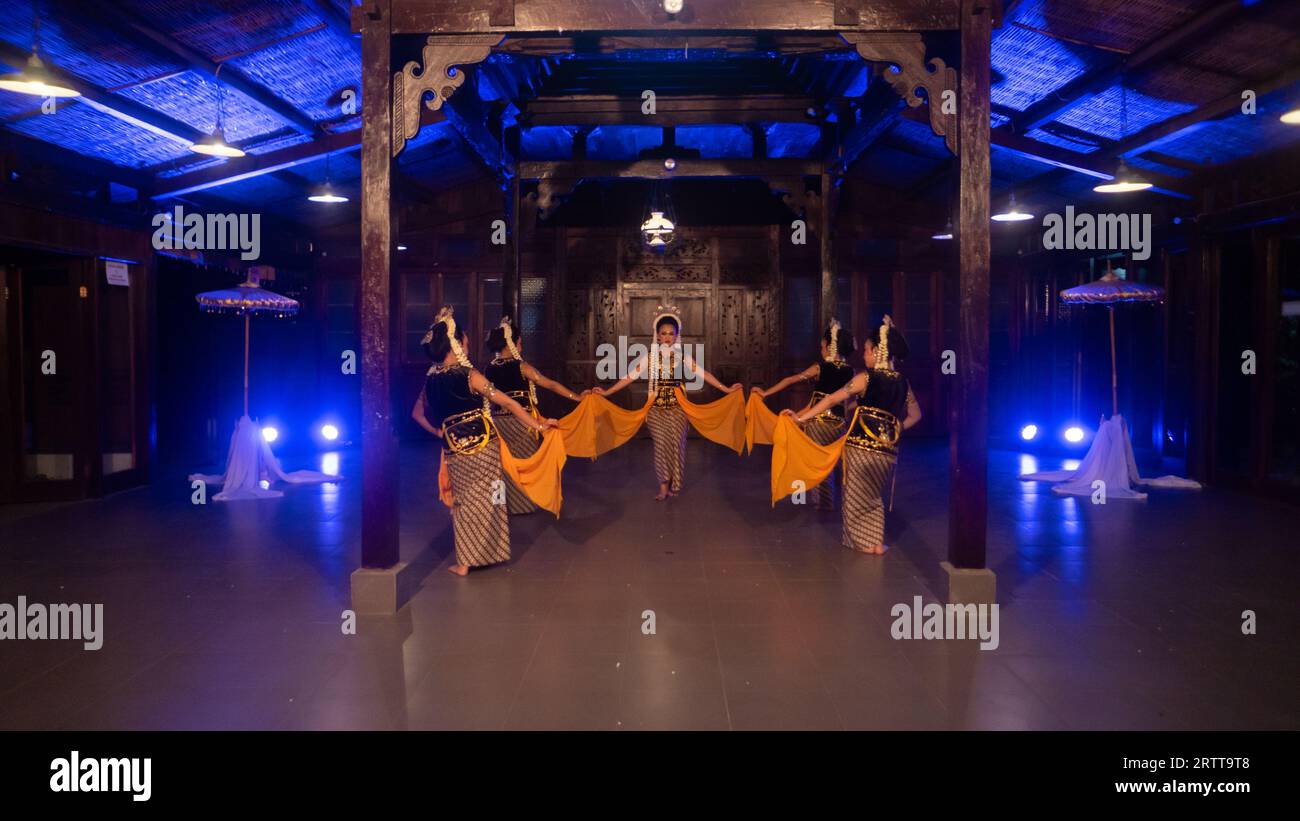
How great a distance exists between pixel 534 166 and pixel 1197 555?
8.20 meters

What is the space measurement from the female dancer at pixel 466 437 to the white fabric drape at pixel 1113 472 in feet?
20.9

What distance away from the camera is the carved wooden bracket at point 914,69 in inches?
186

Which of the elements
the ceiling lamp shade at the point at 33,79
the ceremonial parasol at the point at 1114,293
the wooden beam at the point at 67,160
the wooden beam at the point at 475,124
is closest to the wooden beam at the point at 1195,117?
the ceremonial parasol at the point at 1114,293

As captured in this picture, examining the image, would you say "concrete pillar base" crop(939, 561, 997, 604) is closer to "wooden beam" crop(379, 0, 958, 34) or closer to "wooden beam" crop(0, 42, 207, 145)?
"wooden beam" crop(379, 0, 958, 34)

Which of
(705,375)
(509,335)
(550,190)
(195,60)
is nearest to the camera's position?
(195,60)

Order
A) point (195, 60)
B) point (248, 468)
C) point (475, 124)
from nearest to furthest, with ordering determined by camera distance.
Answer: point (195, 60) → point (475, 124) → point (248, 468)

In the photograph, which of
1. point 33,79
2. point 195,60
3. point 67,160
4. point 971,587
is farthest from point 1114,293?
point 67,160

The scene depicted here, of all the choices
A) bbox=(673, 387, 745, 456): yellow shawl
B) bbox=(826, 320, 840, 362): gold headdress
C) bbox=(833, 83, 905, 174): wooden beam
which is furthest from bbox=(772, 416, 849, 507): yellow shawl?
bbox=(833, 83, 905, 174): wooden beam

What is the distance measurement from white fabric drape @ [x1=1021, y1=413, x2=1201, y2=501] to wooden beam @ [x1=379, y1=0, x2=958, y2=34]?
5.91 m

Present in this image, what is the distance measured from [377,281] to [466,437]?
1278 millimetres

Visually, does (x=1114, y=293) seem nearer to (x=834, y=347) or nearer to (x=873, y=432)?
(x=834, y=347)

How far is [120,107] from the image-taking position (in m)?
7.03

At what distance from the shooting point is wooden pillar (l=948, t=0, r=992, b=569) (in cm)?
470

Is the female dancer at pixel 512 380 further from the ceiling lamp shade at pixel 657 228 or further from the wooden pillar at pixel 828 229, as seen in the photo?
the wooden pillar at pixel 828 229
